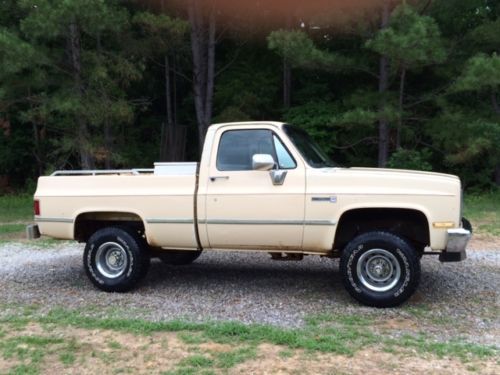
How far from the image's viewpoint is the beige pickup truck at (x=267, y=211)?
238 inches

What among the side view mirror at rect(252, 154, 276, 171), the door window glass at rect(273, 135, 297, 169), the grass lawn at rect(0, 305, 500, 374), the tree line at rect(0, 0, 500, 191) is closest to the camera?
the grass lawn at rect(0, 305, 500, 374)

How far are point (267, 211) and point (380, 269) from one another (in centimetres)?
140

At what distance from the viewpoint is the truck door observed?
6344mm

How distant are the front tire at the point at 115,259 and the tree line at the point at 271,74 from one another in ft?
25.2

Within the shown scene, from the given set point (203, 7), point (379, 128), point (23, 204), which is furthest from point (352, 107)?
point (23, 204)

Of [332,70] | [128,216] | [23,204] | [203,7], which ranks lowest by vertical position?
[23,204]

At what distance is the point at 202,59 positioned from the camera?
811 inches

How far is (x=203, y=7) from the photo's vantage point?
19781 mm

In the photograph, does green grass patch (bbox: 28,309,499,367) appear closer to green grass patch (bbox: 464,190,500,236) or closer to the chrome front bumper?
the chrome front bumper

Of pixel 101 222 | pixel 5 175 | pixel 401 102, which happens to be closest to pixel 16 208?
pixel 5 175

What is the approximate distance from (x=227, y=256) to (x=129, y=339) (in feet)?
13.4

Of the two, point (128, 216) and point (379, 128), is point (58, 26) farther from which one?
point (379, 128)

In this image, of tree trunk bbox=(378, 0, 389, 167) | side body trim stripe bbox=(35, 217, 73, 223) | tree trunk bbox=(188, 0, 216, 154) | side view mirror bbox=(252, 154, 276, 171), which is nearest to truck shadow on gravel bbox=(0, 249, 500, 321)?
side body trim stripe bbox=(35, 217, 73, 223)

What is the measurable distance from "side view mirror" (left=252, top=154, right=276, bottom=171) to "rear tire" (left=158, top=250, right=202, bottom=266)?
93.5 inches
